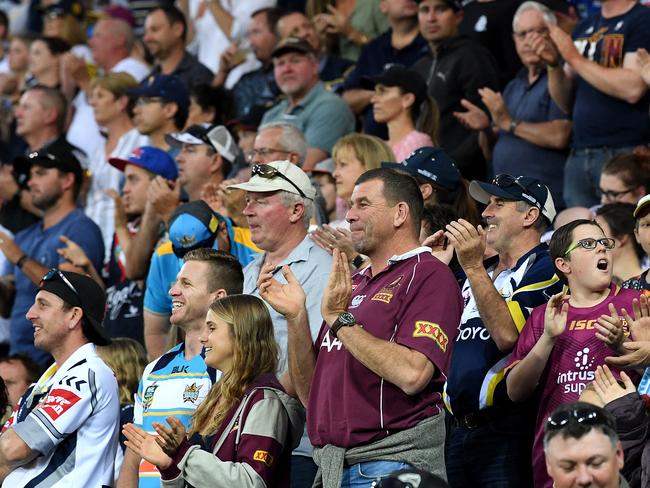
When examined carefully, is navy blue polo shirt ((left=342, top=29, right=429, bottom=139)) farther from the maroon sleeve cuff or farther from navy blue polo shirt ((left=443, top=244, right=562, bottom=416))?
the maroon sleeve cuff

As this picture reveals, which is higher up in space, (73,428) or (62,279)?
(62,279)

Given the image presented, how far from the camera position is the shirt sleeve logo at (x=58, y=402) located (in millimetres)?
6273

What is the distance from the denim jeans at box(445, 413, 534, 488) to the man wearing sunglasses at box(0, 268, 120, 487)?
5.72ft

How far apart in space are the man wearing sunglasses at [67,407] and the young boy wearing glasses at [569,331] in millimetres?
2060

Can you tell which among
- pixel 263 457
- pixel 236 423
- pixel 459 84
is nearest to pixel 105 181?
pixel 459 84

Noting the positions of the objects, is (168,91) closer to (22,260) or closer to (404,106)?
(22,260)

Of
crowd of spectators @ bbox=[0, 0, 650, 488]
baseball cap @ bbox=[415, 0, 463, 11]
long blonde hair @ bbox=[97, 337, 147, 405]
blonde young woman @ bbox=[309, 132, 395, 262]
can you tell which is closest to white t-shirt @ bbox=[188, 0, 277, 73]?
crowd of spectators @ bbox=[0, 0, 650, 488]

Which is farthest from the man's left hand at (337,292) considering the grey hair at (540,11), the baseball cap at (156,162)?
the grey hair at (540,11)

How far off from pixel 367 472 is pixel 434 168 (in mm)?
2513

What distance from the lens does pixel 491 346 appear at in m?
6.17

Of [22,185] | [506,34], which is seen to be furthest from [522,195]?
[22,185]

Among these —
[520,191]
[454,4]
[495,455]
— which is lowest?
[454,4]

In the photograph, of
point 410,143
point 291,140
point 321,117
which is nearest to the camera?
point 291,140

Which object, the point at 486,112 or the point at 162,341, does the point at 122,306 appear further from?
the point at 486,112
